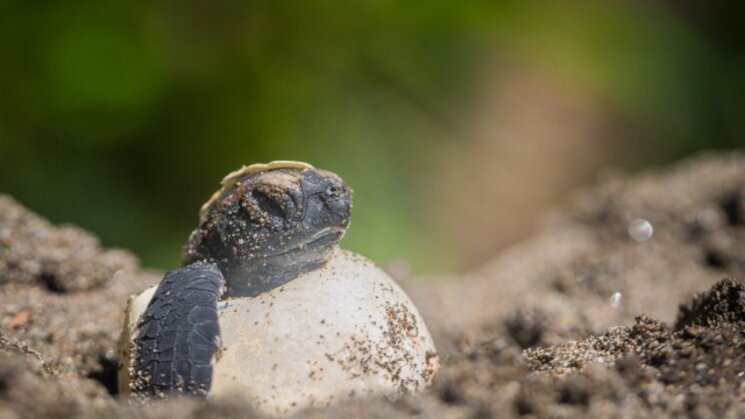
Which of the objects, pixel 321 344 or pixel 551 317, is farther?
pixel 551 317

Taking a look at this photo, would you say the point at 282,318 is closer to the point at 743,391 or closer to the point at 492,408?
the point at 492,408

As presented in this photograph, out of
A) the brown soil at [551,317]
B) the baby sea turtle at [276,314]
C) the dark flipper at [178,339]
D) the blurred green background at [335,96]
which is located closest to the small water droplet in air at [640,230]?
the brown soil at [551,317]

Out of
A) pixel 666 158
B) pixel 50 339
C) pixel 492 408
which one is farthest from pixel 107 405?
pixel 666 158

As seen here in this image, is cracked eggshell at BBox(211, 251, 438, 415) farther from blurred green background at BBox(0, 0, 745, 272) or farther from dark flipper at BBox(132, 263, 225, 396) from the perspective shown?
blurred green background at BBox(0, 0, 745, 272)

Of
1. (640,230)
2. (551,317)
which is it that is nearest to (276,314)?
(551,317)

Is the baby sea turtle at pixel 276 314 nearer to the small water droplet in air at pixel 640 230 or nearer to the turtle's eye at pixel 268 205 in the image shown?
the turtle's eye at pixel 268 205

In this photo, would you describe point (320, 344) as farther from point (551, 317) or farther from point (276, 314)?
point (551, 317)
